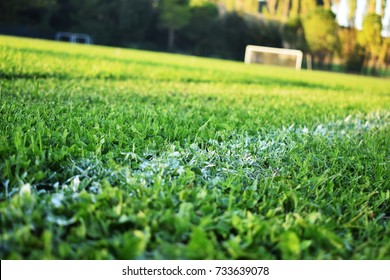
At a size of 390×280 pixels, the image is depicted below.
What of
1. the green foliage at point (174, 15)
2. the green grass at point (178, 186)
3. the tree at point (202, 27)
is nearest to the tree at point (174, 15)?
the green foliage at point (174, 15)

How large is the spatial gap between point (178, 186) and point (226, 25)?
41.2 feet

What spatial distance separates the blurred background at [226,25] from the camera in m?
4.93

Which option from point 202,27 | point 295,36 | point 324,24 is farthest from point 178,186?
point 202,27

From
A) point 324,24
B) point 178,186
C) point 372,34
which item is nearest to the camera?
point 178,186

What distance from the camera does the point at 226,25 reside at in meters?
13.0

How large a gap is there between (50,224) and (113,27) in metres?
15.6

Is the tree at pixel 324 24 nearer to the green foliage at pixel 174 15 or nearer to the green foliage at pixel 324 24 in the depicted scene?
the green foliage at pixel 324 24

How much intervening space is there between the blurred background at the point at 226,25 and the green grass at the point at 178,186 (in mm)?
2801

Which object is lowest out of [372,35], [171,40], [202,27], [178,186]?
[178,186]

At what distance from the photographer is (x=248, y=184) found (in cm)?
149

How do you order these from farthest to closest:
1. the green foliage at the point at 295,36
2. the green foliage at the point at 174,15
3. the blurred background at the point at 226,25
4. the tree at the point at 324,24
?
the green foliage at the point at 174,15, the green foliage at the point at 295,36, the tree at the point at 324,24, the blurred background at the point at 226,25

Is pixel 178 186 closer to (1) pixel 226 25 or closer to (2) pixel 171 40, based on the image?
(1) pixel 226 25

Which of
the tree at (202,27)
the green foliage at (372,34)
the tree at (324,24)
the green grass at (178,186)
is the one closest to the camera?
the green grass at (178,186)
